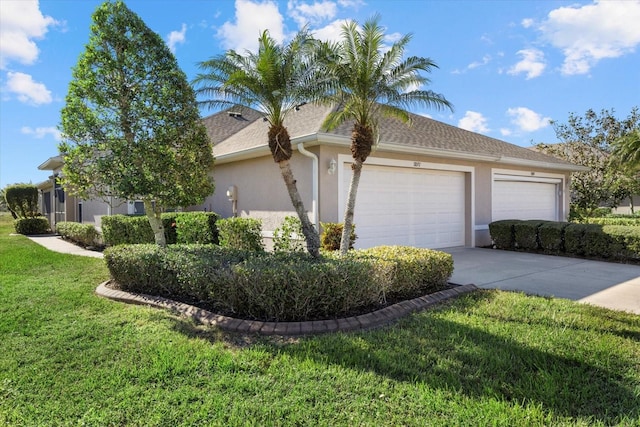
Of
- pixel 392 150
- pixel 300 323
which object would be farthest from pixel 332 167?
pixel 300 323

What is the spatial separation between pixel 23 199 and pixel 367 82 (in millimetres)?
23129

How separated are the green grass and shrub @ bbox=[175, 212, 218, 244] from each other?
5.65 m

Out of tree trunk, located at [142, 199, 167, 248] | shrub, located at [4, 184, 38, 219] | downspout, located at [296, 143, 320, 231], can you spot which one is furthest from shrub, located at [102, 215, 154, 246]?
shrub, located at [4, 184, 38, 219]

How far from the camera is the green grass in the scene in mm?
2900

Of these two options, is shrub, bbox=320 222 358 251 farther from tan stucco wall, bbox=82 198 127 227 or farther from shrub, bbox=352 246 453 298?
tan stucco wall, bbox=82 198 127 227

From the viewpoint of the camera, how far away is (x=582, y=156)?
22.1 m

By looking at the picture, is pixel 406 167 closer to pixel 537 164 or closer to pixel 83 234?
pixel 537 164

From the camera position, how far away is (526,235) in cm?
1242

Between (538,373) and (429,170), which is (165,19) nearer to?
(429,170)

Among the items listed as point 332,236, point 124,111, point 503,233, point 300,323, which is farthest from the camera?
point 503,233

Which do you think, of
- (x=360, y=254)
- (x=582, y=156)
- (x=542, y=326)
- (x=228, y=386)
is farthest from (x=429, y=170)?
(x=582, y=156)

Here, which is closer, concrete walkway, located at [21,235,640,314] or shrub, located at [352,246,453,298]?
shrub, located at [352,246,453,298]

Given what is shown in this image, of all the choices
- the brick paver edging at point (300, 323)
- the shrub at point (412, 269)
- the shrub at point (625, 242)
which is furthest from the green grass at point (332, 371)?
the shrub at point (625, 242)

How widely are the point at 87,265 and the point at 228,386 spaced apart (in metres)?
7.98
